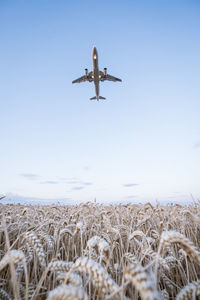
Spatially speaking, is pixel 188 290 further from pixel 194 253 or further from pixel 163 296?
pixel 163 296

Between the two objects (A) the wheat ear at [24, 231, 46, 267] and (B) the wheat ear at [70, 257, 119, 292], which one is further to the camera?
(A) the wheat ear at [24, 231, 46, 267]

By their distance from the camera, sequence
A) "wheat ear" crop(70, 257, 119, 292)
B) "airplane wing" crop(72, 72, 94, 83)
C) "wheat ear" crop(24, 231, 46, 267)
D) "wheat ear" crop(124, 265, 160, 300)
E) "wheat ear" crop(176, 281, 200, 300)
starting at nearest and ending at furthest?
"wheat ear" crop(124, 265, 160, 300) < "wheat ear" crop(70, 257, 119, 292) < "wheat ear" crop(176, 281, 200, 300) < "wheat ear" crop(24, 231, 46, 267) < "airplane wing" crop(72, 72, 94, 83)

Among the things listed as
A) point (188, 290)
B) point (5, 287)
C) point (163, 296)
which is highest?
point (188, 290)

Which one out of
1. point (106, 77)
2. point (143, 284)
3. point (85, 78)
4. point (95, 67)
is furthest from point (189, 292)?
point (85, 78)

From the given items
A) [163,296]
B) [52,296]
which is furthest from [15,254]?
[163,296]

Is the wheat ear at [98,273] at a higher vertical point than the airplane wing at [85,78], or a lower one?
lower

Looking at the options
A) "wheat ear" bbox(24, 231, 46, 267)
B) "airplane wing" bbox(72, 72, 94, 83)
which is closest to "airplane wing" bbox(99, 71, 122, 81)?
"airplane wing" bbox(72, 72, 94, 83)

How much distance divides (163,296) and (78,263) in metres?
1.02

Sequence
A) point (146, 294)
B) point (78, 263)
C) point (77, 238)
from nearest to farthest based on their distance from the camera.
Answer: point (146, 294)
point (78, 263)
point (77, 238)

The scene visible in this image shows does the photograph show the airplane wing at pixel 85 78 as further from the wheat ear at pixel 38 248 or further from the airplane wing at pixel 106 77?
the wheat ear at pixel 38 248

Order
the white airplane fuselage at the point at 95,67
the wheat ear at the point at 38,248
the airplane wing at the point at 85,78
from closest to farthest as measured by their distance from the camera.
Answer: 1. the wheat ear at the point at 38,248
2. the white airplane fuselage at the point at 95,67
3. the airplane wing at the point at 85,78

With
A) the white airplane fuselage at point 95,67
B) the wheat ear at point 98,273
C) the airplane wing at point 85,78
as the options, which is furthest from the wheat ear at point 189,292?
the airplane wing at point 85,78

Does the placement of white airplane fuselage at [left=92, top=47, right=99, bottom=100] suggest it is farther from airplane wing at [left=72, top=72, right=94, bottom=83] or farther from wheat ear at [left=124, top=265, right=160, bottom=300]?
wheat ear at [left=124, top=265, right=160, bottom=300]

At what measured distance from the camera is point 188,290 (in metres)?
0.87
